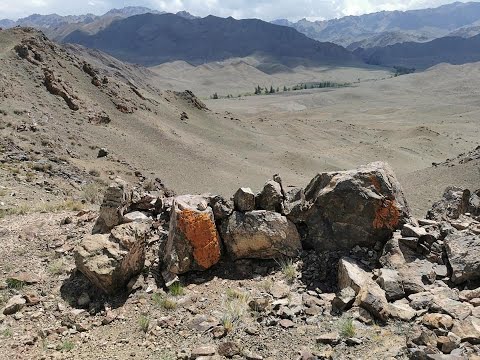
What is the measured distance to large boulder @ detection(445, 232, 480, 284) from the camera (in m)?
7.75

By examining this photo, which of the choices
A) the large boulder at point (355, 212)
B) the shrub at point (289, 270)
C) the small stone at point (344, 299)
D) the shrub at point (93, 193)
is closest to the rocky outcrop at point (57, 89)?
the shrub at point (93, 193)

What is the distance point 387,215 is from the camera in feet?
29.9

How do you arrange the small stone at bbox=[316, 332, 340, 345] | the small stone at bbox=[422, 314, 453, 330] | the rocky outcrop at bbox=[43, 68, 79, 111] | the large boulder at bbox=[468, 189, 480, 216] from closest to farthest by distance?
the small stone at bbox=[422, 314, 453, 330]
the small stone at bbox=[316, 332, 340, 345]
the large boulder at bbox=[468, 189, 480, 216]
the rocky outcrop at bbox=[43, 68, 79, 111]

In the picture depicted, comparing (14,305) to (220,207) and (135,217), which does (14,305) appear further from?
(220,207)

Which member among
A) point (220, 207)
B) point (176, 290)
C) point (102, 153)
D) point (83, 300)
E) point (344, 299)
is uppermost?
point (220, 207)

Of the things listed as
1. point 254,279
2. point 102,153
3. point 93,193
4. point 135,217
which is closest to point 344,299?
point 254,279

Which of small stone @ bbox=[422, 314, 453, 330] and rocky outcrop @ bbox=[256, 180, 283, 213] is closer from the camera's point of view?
small stone @ bbox=[422, 314, 453, 330]

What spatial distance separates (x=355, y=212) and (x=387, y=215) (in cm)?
61

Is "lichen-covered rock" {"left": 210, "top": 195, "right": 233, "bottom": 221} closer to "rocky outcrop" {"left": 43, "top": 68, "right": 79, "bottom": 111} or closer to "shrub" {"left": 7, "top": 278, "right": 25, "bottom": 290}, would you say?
"shrub" {"left": 7, "top": 278, "right": 25, "bottom": 290}

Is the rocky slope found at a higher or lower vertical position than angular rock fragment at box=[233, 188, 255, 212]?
lower

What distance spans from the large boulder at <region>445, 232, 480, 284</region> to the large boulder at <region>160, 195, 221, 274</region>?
13.5 feet

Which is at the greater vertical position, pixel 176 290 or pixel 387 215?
pixel 387 215

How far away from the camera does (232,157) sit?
41469mm

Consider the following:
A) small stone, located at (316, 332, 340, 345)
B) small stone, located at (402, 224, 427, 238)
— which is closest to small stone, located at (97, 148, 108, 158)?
small stone, located at (402, 224, 427, 238)
